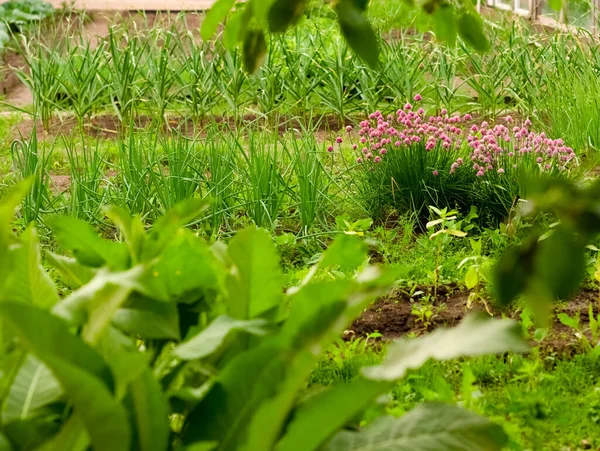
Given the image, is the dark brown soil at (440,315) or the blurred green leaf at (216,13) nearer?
the blurred green leaf at (216,13)

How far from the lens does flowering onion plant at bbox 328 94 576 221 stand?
410 centimetres

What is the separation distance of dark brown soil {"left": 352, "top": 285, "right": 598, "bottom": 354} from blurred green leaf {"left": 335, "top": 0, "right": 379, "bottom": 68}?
5.96ft

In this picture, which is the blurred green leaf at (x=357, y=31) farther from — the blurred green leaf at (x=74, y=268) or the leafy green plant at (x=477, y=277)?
the leafy green plant at (x=477, y=277)

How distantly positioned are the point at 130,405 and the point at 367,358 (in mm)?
1291

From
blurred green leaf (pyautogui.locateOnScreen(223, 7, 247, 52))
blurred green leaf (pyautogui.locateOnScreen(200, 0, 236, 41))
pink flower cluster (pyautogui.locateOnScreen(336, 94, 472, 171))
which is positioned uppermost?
blurred green leaf (pyautogui.locateOnScreen(200, 0, 236, 41))

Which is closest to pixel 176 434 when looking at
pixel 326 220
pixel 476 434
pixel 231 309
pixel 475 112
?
pixel 231 309

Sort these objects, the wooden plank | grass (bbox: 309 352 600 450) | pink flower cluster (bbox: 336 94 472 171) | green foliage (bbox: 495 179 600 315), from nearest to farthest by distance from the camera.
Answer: green foliage (bbox: 495 179 600 315), grass (bbox: 309 352 600 450), pink flower cluster (bbox: 336 94 472 171), the wooden plank

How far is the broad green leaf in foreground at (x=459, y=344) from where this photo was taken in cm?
144

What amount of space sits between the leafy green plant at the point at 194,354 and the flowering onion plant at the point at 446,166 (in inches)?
→ 93.3

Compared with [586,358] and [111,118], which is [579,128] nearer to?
[586,358]

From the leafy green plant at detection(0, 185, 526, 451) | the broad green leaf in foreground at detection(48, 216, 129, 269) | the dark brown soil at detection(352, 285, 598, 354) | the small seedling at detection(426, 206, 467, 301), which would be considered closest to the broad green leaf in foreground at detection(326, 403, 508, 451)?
the leafy green plant at detection(0, 185, 526, 451)

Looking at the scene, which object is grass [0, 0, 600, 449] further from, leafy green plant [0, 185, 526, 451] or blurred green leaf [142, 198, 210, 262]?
blurred green leaf [142, 198, 210, 262]

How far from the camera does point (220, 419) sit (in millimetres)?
1570

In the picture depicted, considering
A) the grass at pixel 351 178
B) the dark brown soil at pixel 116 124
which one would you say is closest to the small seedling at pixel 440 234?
the grass at pixel 351 178
